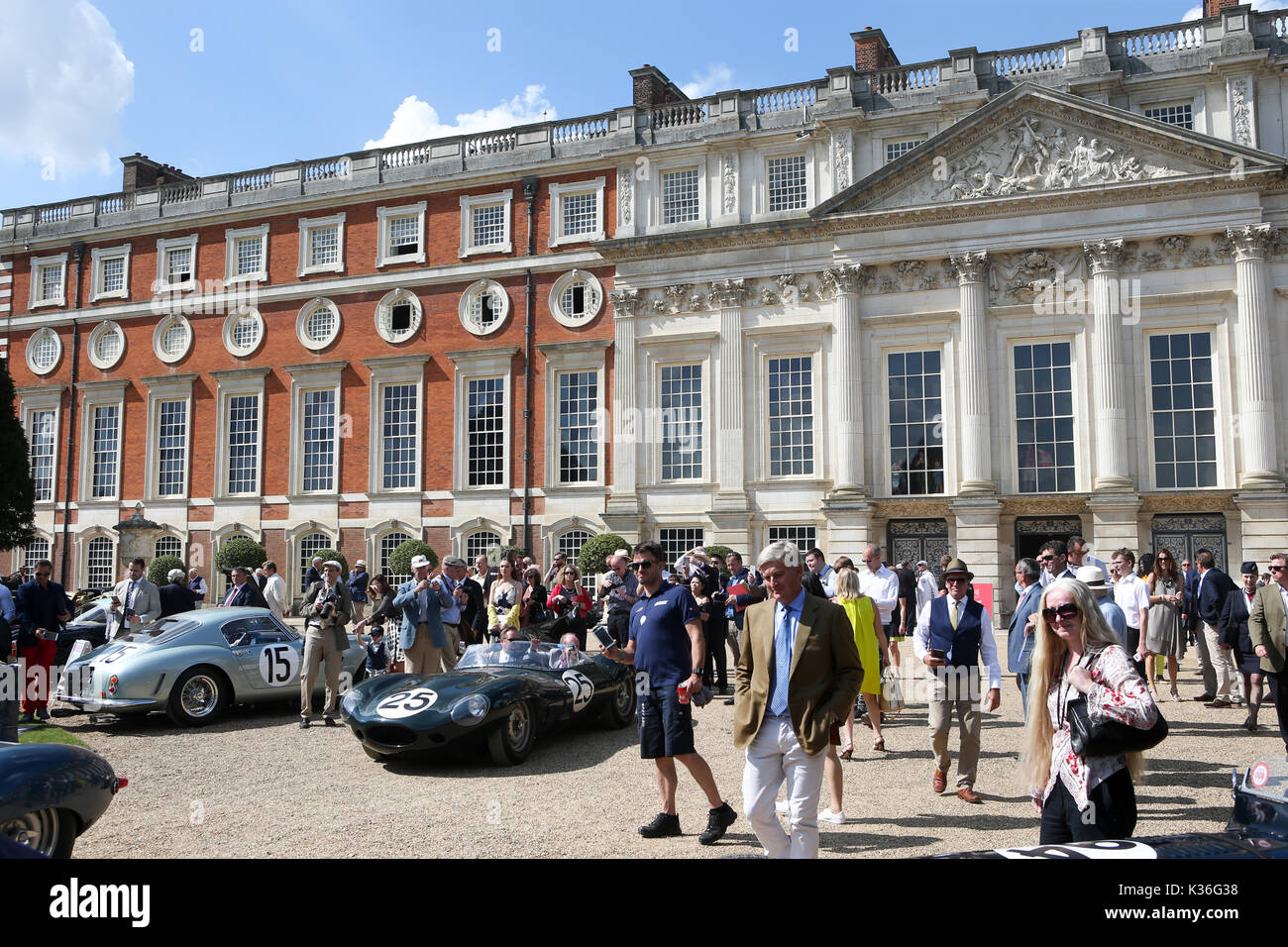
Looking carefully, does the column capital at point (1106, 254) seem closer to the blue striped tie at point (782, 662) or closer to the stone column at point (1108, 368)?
the stone column at point (1108, 368)

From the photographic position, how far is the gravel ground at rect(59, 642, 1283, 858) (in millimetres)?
6730

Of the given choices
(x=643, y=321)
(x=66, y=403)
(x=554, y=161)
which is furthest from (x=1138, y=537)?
(x=66, y=403)

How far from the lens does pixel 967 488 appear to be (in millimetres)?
25797

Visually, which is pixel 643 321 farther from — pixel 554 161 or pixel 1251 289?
pixel 1251 289

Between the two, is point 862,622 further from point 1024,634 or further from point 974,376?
point 974,376

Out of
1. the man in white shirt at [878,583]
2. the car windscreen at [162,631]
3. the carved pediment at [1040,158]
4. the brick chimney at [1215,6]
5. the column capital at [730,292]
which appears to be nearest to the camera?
the man in white shirt at [878,583]

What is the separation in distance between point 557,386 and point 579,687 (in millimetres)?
21173

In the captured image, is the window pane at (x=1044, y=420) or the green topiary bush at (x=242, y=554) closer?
the window pane at (x=1044, y=420)

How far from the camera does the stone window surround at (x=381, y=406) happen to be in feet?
106

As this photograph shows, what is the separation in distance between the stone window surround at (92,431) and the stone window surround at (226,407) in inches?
168

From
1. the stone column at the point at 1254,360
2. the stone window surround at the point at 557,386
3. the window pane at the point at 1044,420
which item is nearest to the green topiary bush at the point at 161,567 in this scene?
the stone window surround at the point at 557,386

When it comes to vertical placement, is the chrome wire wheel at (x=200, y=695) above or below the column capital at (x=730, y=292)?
below

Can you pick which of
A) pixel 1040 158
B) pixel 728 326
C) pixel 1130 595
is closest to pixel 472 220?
pixel 728 326
